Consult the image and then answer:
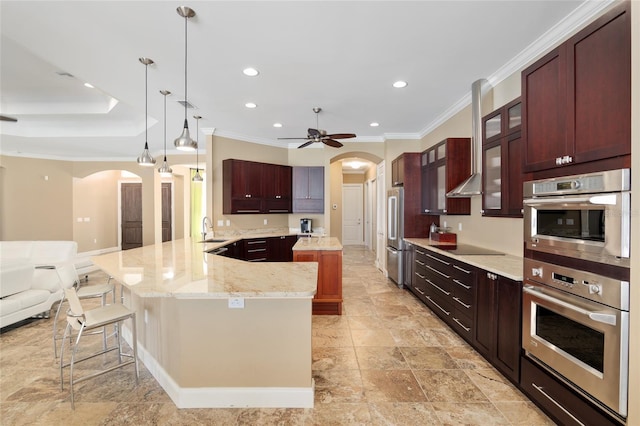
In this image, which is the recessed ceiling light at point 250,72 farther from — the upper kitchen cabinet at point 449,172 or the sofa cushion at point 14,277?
the sofa cushion at point 14,277

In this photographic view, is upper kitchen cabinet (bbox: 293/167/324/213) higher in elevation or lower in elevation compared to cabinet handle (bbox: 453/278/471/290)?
higher

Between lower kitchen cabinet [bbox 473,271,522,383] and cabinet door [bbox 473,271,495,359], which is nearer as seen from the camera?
lower kitchen cabinet [bbox 473,271,522,383]

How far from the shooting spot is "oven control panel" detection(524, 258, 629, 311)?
1356 mm

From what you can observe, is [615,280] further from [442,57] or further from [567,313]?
[442,57]

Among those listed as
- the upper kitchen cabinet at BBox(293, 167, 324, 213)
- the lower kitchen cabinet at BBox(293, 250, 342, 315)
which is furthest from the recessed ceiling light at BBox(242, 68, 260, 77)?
the upper kitchen cabinet at BBox(293, 167, 324, 213)

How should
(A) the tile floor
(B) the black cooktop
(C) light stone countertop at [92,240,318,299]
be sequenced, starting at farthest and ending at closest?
(B) the black cooktop
(A) the tile floor
(C) light stone countertop at [92,240,318,299]

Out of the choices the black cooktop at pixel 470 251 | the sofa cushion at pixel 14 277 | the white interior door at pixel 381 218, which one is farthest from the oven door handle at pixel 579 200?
the sofa cushion at pixel 14 277

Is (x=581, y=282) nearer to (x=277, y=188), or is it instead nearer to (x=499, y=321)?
(x=499, y=321)

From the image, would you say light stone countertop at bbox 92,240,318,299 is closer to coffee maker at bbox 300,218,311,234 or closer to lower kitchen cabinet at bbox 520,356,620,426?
lower kitchen cabinet at bbox 520,356,620,426

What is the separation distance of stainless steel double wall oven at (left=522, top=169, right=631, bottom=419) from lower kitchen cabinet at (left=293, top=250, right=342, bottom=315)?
80.3 inches

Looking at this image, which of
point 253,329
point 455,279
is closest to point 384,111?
point 455,279

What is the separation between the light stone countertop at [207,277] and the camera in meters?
1.64

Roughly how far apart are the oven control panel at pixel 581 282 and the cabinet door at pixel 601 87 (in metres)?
0.63

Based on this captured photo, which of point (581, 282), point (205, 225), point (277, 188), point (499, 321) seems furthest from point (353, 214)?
point (581, 282)
